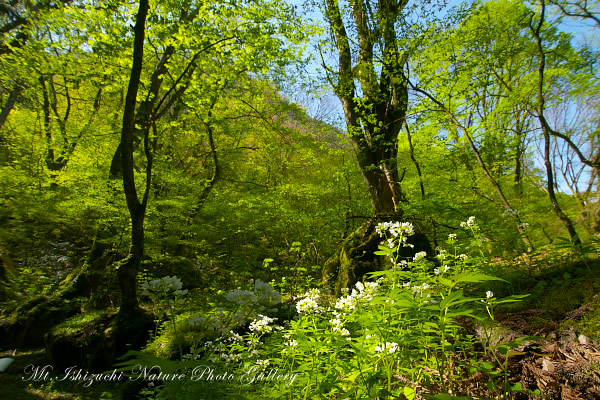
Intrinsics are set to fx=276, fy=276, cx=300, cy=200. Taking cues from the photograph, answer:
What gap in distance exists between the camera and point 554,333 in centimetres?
171

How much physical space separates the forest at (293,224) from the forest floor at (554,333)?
1 centimetres

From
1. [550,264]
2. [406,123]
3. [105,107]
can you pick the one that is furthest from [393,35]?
[105,107]

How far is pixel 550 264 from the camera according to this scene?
9.55ft

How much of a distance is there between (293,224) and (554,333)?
739 centimetres

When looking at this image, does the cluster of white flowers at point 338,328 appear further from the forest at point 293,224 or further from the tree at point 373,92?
the tree at point 373,92

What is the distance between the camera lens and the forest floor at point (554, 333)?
1295 mm

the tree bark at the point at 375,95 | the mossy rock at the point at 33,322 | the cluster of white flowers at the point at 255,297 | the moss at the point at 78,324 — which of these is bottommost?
the mossy rock at the point at 33,322

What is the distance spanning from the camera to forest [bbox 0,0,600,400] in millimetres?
1593

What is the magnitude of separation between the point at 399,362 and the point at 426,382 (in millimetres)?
179

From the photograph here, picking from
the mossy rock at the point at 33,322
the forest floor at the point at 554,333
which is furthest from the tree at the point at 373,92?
the mossy rock at the point at 33,322

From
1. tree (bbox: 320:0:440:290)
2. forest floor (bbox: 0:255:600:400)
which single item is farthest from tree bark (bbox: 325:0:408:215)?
forest floor (bbox: 0:255:600:400)

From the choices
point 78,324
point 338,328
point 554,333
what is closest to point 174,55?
point 78,324

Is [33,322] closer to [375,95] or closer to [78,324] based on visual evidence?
[78,324]

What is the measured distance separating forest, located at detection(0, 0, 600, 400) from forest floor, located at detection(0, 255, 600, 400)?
1 centimetres
